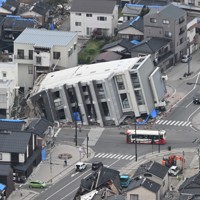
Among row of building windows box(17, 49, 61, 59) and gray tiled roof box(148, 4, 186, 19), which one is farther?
gray tiled roof box(148, 4, 186, 19)

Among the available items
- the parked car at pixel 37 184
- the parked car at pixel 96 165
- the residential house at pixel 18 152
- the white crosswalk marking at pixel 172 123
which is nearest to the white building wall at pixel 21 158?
the residential house at pixel 18 152

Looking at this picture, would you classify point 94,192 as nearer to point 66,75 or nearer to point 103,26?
point 66,75

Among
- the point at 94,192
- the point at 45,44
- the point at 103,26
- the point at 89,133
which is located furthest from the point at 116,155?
the point at 103,26

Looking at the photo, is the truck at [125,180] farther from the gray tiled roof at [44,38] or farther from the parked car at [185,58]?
the parked car at [185,58]

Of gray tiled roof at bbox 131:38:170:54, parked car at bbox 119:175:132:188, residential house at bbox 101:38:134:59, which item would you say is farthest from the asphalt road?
residential house at bbox 101:38:134:59

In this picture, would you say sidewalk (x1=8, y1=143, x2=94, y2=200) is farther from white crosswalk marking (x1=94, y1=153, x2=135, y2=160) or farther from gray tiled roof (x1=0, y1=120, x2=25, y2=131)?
gray tiled roof (x1=0, y1=120, x2=25, y2=131)

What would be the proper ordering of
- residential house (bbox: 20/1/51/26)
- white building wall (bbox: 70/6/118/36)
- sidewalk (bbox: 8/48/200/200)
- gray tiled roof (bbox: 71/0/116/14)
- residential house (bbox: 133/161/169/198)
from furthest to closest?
residential house (bbox: 20/1/51/26) → white building wall (bbox: 70/6/118/36) → gray tiled roof (bbox: 71/0/116/14) → sidewalk (bbox: 8/48/200/200) → residential house (bbox: 133/161/169/198)
